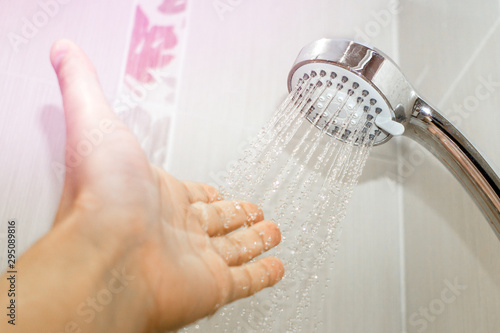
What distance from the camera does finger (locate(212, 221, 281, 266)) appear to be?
0.66 meters

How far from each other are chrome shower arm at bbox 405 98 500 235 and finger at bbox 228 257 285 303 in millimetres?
278

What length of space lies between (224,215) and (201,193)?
0.16 feet

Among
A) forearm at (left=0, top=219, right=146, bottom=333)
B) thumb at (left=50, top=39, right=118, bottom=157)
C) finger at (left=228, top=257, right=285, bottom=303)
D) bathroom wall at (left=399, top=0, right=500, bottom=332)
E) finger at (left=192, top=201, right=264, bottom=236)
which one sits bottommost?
forearm at (left=0, top=219, right=146, bottom=333)

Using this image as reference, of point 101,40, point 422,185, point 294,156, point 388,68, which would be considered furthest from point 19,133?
point 422,185

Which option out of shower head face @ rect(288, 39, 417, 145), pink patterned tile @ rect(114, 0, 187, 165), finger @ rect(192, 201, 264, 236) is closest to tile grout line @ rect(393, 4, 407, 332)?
shower head face @ rect(288, 39, 417, 145)

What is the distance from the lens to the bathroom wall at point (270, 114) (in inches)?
28.5

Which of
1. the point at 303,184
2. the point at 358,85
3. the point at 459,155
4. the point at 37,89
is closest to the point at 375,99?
the point at 358,85

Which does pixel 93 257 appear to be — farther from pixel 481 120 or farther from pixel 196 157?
pixel 481 120

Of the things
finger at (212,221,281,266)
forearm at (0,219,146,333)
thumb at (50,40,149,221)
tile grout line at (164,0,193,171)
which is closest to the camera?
forearm at (0,219,146,333)

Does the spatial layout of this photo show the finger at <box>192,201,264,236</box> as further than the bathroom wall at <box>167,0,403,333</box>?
No

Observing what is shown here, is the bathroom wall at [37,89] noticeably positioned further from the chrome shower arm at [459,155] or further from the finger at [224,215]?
the chrome shower arm at [459,155]

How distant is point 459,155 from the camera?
23.3 inches

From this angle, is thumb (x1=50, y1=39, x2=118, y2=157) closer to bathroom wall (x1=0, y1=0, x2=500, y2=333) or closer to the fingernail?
the fingernail

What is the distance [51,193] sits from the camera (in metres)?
0.72
